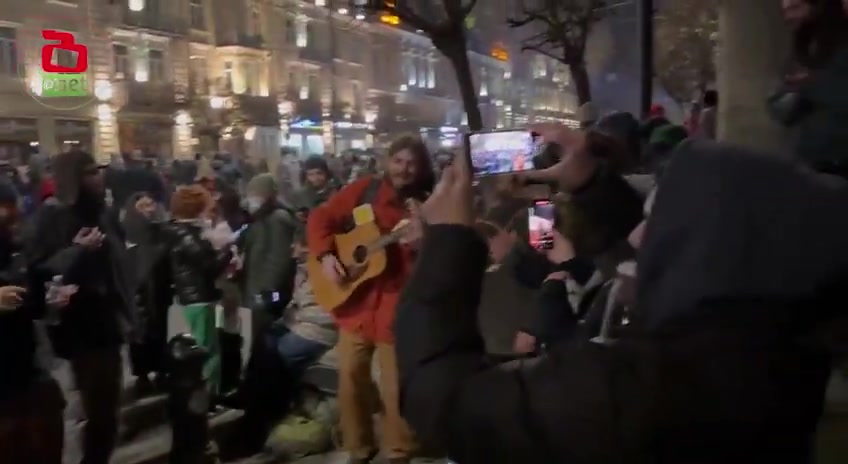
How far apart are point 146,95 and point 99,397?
2927 cm

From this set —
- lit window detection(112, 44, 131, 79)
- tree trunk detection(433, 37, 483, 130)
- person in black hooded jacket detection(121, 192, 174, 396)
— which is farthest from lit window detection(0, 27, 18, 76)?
person in black hooded jacket detection(121, 192, 174, 396)

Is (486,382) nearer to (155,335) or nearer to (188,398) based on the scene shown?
(188,398)

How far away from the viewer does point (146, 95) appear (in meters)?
32.8

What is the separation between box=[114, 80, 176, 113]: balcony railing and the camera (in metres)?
31.2

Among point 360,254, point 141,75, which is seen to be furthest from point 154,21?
point 360,254

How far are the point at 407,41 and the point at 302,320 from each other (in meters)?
40.0

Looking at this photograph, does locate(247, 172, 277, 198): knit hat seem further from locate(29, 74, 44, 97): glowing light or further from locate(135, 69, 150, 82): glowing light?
locate(135, 69, 150, 82): glowing light

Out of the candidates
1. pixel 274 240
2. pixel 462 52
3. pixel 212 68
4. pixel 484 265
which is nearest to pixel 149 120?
pixel 212 68

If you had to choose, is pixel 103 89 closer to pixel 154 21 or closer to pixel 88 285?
pixel 154 21

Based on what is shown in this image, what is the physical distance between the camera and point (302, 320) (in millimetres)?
6500

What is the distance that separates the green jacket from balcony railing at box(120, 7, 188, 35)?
27.8m

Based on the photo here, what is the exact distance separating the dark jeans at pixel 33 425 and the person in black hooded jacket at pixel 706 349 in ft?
12.5

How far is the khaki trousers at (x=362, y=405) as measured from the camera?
5422mm

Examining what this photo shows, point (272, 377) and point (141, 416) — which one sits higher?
point (272, 377)
